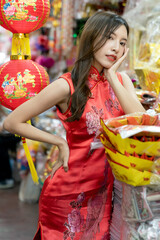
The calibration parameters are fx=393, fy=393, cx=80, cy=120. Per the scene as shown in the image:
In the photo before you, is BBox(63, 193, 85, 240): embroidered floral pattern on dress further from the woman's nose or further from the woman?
the woman's nose

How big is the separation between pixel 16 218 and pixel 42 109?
254 cm

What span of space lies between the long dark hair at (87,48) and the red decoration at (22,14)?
55cm

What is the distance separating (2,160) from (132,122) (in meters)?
4.24

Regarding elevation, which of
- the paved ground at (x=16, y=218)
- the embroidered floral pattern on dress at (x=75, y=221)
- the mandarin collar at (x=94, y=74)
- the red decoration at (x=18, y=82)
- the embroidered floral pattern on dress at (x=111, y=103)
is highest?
the mandarin collar at (x=94, y=74)

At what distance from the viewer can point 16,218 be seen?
3941 mm

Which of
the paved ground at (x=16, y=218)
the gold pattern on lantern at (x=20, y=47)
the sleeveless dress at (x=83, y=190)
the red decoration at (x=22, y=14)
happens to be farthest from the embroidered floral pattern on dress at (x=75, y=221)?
the paved ground at (x=16, y=218)

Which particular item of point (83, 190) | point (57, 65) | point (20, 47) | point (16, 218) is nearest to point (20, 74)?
point (20, 47)

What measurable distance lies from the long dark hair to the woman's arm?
0.19 ft

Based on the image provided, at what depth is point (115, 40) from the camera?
5.38ft

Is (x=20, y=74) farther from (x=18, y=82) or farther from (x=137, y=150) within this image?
(x=137, y=150)

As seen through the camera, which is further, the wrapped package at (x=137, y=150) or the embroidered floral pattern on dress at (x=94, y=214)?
the embroidered floral pattern on dress at (x=94, y=214)

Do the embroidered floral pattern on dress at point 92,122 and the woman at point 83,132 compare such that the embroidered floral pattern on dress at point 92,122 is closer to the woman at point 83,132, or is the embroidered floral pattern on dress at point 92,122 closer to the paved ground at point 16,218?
the woman at point 83,132

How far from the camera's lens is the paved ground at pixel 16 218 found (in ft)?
11.5

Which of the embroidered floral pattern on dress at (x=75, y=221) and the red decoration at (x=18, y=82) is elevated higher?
the red decoration at (x=18, y=82)
